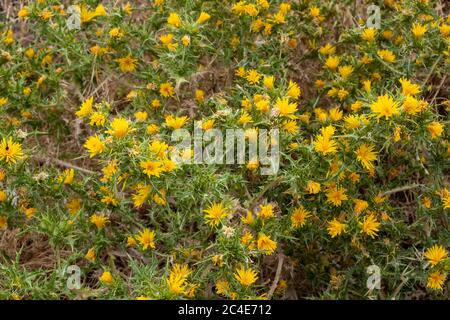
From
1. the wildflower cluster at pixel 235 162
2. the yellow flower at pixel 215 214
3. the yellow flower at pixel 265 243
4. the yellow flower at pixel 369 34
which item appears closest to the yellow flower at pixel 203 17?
the wildflower cluster at pixel 235 162

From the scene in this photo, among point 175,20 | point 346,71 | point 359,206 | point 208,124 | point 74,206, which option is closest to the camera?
point 208,124

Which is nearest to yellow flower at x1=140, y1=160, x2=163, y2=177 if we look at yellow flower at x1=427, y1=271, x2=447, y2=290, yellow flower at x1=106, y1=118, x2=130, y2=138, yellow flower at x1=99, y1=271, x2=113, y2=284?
yellow flower at x1=106, y1=118, x2=130, y2=138

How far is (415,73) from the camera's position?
8.76 feet

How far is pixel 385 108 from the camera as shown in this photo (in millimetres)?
2023

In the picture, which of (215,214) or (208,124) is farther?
(208,124)

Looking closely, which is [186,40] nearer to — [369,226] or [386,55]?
[386,55]

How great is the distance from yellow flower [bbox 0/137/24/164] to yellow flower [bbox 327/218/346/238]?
1.15 metres

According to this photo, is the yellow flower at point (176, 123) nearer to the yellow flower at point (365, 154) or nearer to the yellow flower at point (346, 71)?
the yellow flower at point (365, 154)

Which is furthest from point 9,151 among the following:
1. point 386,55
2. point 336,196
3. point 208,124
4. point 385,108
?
point 386,55

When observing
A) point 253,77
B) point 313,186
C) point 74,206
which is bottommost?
point 74,206

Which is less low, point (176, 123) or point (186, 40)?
point (186, 40)

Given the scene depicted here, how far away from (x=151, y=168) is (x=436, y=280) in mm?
1098

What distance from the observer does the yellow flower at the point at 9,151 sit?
220 cm

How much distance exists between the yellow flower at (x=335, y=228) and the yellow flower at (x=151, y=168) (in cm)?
69
